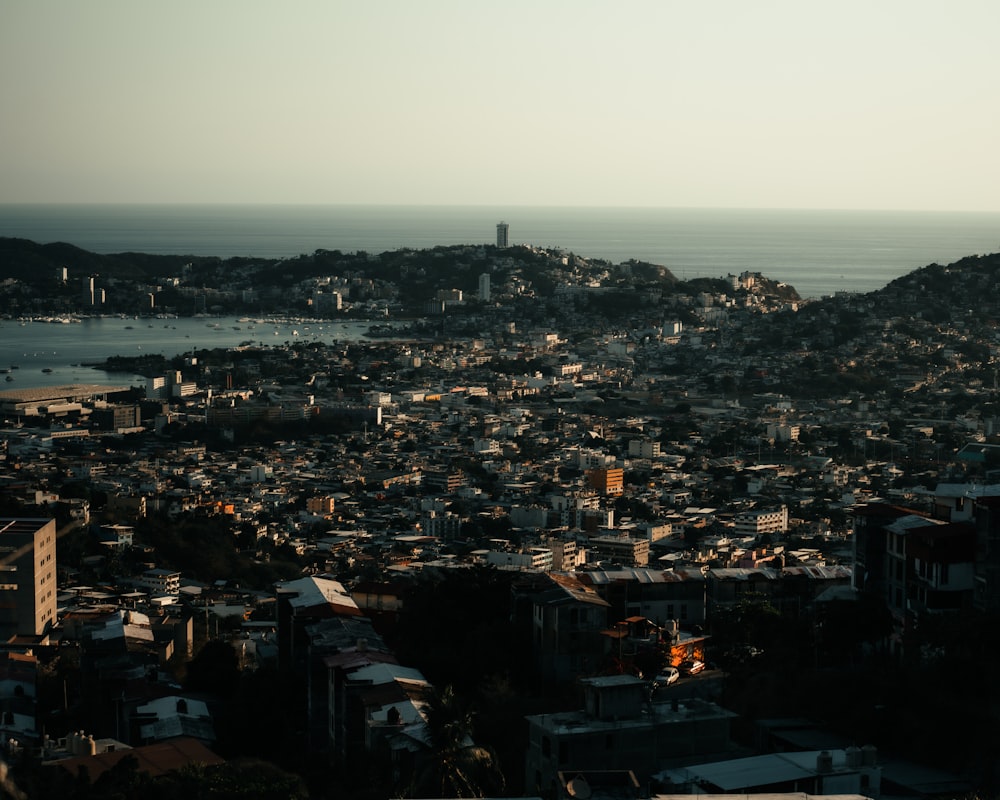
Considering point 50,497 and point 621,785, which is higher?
point 621,785

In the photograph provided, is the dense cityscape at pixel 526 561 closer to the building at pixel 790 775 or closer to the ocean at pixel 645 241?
the building at pixel 790 775

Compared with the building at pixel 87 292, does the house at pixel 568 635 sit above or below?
above

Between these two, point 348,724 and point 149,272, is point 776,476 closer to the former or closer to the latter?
point 348,724

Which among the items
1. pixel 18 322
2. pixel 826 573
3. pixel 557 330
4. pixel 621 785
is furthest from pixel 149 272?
→ pixel 621 785

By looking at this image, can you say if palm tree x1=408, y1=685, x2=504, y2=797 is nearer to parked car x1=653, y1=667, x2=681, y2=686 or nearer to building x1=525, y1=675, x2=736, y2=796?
building x1=525, y1=675, x2=736, y2=796

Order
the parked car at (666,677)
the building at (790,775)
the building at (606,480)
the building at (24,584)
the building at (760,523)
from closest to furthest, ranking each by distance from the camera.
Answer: the building at (790,775) → the parked car at (666,677) → the building at (24,584) → the building at (760,523) → the building at (606,480)

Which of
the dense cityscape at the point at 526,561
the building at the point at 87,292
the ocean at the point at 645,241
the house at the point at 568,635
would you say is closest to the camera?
the dense cityscape at the point at 526,561

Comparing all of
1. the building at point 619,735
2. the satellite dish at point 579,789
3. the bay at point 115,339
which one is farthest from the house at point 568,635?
the bay at point 115,339
